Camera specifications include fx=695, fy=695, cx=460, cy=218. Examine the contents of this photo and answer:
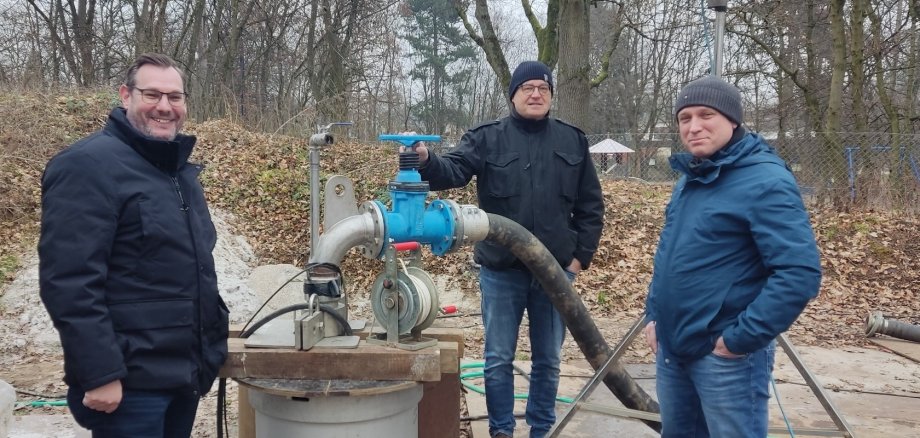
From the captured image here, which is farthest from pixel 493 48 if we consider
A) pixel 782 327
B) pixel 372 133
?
pixel 782 327

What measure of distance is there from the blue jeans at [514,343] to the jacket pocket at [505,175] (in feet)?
1.08

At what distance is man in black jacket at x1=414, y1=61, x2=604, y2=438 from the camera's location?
2898mm

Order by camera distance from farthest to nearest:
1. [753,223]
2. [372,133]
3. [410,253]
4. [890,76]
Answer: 1. [890,76]
2. [372,133]
3. [410,253]
4. [753,223]

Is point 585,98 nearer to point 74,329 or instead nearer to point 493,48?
point 493,48

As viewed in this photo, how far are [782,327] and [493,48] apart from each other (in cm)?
1020

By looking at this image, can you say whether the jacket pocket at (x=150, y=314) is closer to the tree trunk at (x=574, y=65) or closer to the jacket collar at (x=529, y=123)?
the jacket collar at (x=529, y=123)

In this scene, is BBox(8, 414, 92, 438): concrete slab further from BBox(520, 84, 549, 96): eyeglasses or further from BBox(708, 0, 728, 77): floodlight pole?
BBox(708, 0, 728, 77): floodlight pole

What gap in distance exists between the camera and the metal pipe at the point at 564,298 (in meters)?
2.58

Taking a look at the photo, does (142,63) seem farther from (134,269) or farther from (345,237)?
(345,237)

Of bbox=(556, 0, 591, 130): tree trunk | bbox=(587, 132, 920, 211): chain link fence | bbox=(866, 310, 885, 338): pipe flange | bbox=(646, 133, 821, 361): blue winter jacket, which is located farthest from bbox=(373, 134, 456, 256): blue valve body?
bbox=(587, 132, 920, 211): chain link fence

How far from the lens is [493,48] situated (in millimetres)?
11547

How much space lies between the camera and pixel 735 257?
1.95m

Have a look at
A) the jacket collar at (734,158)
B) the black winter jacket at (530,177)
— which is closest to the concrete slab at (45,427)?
the black winter jacket at (530,177)

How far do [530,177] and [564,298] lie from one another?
0.53 meters
